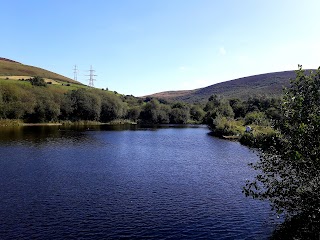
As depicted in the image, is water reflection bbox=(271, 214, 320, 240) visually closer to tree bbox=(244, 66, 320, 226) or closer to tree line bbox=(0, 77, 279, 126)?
tree bbox=(244, 66, 320, 226)

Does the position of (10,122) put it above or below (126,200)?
above

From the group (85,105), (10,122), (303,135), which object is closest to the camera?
(303,135)

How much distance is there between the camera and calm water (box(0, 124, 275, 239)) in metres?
19.7

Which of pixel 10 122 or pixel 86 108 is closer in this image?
pixel 10 122

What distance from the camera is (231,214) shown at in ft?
75.1

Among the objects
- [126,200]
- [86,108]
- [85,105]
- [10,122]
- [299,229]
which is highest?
[85,105]

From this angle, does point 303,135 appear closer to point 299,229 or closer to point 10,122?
point 299,229

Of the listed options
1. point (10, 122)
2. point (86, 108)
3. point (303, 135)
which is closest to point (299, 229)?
point (303, 135)

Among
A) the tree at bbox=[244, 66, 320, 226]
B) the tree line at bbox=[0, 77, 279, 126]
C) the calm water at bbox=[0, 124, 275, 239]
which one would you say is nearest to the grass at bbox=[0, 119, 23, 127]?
the tree line at bbox=[0, 77, 279, 126]

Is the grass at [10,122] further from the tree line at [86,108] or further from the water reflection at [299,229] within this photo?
the water reflection at [299,229]

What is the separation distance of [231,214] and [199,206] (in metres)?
2.89

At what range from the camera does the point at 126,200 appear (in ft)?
84.6

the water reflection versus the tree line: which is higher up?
the tree line

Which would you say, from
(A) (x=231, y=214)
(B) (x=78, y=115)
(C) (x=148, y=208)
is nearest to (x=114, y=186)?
(C) (x=148, y=208)
